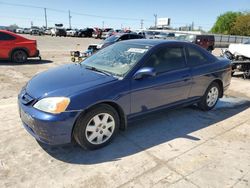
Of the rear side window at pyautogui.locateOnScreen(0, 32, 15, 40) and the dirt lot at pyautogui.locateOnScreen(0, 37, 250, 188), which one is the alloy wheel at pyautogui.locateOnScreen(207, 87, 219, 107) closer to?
the dirt lot at pyautogui.locateOnScreen(0, 37, 250, 188)

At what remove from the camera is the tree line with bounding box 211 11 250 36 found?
57003 millimetres

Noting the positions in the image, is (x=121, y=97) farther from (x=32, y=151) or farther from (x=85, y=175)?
(x=32, y=151)

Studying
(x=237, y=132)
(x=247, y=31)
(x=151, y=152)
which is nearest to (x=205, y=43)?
(x=237, y=132)

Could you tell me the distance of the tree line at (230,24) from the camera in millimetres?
57003

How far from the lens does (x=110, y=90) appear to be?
10.8 feet

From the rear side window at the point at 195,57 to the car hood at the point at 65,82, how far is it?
1859 millimetres

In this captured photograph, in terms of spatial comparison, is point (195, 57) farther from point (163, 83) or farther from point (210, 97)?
point (163, 83)

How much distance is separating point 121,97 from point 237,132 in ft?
7.39

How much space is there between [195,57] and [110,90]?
2218 millimetres

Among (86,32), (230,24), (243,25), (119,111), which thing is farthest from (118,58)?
(230,24)

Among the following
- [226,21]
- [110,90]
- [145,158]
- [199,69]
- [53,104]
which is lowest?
[145,158]

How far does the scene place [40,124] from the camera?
2947mm

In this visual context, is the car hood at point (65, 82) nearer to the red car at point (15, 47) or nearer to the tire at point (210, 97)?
the tire at point (210, 97)

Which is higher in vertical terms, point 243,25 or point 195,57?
point 243,25
